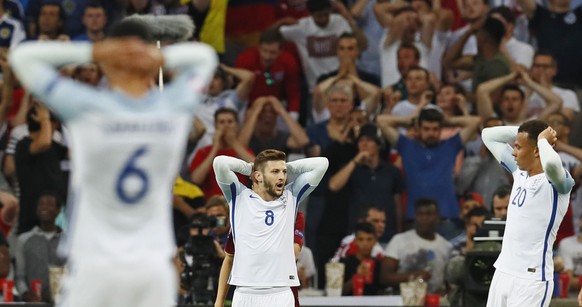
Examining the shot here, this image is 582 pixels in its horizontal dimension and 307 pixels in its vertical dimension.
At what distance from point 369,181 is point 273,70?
234 cm

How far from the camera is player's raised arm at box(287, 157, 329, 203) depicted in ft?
40.5

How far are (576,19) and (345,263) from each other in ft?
17.4

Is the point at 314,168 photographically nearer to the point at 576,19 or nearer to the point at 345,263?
the point at 345,263

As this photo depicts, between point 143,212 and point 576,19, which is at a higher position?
point 576,19

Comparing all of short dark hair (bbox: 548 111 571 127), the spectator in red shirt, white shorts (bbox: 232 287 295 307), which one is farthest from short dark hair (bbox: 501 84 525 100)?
white shorts (bbox: 232 287 295 307)

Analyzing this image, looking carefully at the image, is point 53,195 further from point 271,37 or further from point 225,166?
point 225,166

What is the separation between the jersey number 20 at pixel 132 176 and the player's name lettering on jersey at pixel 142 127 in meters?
0.11

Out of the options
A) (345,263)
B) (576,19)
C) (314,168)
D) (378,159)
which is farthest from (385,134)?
(314,168)

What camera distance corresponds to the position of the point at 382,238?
1733cm

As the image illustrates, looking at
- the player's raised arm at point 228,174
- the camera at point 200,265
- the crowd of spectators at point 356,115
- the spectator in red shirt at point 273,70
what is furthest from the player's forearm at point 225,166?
the spectator in red shirt at point 273,70

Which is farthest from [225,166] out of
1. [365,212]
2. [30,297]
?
[365,212]

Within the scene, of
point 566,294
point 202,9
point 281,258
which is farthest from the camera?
point 202,9

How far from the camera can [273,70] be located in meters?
18.7

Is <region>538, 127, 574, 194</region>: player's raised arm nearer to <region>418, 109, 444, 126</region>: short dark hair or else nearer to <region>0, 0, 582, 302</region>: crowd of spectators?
<region>0, 0, 582, 302</region>: crowd of spectators
